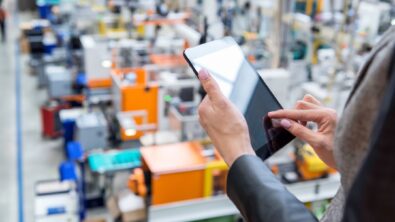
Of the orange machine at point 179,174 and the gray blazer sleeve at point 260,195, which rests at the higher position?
the gray blazer sleeve at point 260,195

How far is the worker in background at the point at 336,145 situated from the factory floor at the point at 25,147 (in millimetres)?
4133

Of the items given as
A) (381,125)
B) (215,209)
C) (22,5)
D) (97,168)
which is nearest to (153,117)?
(97,168)

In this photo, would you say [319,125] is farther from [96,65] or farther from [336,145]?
[96,65]

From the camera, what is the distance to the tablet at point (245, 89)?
1149 millimetres

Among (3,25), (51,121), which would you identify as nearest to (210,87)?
(51,121)

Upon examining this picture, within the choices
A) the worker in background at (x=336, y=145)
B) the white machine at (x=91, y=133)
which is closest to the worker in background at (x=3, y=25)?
the white machine at (x=91, y=133)

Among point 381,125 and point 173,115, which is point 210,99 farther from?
point 173,115

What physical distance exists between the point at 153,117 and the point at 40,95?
2.79 metres

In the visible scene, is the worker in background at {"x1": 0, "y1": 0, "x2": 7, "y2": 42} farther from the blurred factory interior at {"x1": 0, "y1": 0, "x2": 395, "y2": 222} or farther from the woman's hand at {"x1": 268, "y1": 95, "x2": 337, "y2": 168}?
the woman's hand at {"x1": 268, "y1": 95, "x2": 337, "y2": 168}

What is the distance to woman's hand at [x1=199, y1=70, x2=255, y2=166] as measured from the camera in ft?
3.04

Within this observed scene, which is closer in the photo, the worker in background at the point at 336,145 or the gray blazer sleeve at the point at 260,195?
the worker in background at the point at 336,145

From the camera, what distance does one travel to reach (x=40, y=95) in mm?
7938

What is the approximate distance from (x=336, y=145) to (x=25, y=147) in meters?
6.03

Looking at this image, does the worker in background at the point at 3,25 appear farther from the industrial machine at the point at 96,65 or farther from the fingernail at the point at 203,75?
the fingernail at the point at 203,75
